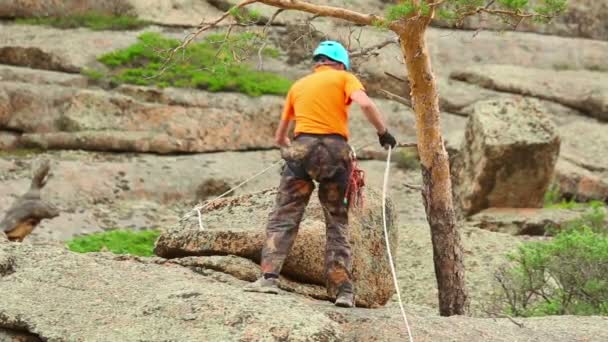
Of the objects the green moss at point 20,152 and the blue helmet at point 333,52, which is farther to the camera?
the green moss at point 20,152

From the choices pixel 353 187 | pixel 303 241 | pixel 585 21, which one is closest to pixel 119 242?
pixel 303 241

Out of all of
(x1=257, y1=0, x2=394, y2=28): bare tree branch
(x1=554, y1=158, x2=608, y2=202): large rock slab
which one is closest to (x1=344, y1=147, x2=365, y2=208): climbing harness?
(x1=257, y1=0, x2=394, y2=28): bare tree branch

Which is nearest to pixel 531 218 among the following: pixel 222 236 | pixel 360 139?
pixel 360 139

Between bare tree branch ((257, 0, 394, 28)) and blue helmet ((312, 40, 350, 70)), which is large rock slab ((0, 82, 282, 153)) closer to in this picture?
bare tree branch ((257, 0, 394, 28))

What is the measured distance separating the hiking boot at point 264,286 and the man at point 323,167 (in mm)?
11

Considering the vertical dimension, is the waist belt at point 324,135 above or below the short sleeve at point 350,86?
below

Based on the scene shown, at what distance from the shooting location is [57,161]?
2142cm

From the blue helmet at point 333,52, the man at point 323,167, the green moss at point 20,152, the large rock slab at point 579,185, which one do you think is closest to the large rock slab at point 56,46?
the green moss at point 20,152

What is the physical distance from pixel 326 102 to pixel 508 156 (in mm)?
12103

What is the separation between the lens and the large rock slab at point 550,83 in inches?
1068

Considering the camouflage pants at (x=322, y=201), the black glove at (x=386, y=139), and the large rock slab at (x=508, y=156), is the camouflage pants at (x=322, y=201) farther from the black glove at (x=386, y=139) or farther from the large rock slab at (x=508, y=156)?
the large rock slab at (x=508, y=156)

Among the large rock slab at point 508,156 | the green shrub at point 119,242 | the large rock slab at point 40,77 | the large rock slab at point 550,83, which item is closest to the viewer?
the green shrub at point 119,242

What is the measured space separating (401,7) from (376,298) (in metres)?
2.87

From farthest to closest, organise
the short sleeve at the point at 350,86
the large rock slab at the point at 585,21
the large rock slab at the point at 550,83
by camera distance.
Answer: the large rock slab at the point at 585,21 → the large rock slab at the point at 550,83 → the short sleeve at the point at 350,86
